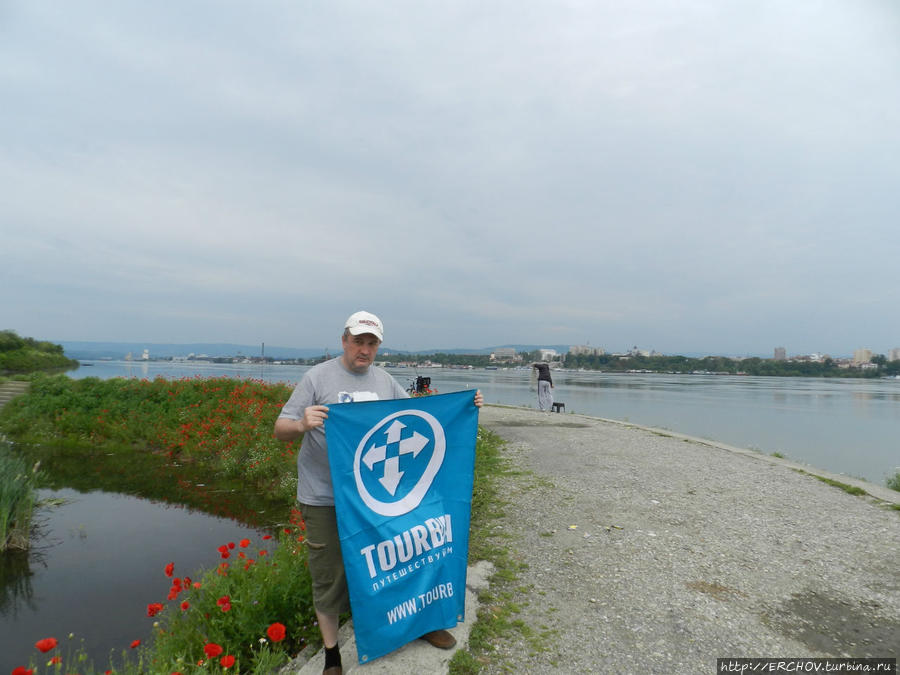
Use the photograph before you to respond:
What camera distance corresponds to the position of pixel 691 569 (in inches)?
173

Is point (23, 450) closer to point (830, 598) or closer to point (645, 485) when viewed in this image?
point (645, 485)

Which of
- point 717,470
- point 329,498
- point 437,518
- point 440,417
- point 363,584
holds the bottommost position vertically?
point 717,470

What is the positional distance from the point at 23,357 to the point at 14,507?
60734 mm

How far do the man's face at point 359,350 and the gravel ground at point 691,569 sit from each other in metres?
2.06

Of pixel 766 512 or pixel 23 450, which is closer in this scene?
pixel 766 512

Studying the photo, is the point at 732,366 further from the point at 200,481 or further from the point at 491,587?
the point at 491,587

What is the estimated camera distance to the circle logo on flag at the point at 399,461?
9.64ft

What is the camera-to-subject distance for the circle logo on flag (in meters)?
2.94

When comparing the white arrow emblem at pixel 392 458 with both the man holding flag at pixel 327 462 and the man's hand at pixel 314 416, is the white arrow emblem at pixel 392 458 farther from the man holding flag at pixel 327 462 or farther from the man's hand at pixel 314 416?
the man's hand at pixel 314 416

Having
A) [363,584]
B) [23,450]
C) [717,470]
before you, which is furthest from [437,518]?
[23,450]

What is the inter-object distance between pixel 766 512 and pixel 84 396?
1683 centimetres

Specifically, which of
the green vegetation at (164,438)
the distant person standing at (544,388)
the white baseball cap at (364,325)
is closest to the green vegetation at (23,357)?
the green vegetation at (164,438)

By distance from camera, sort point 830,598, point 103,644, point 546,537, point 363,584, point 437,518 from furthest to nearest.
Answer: point 546,537
point 103,644
point 830,598
point 437,518
point 363,584

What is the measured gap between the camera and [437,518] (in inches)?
128
